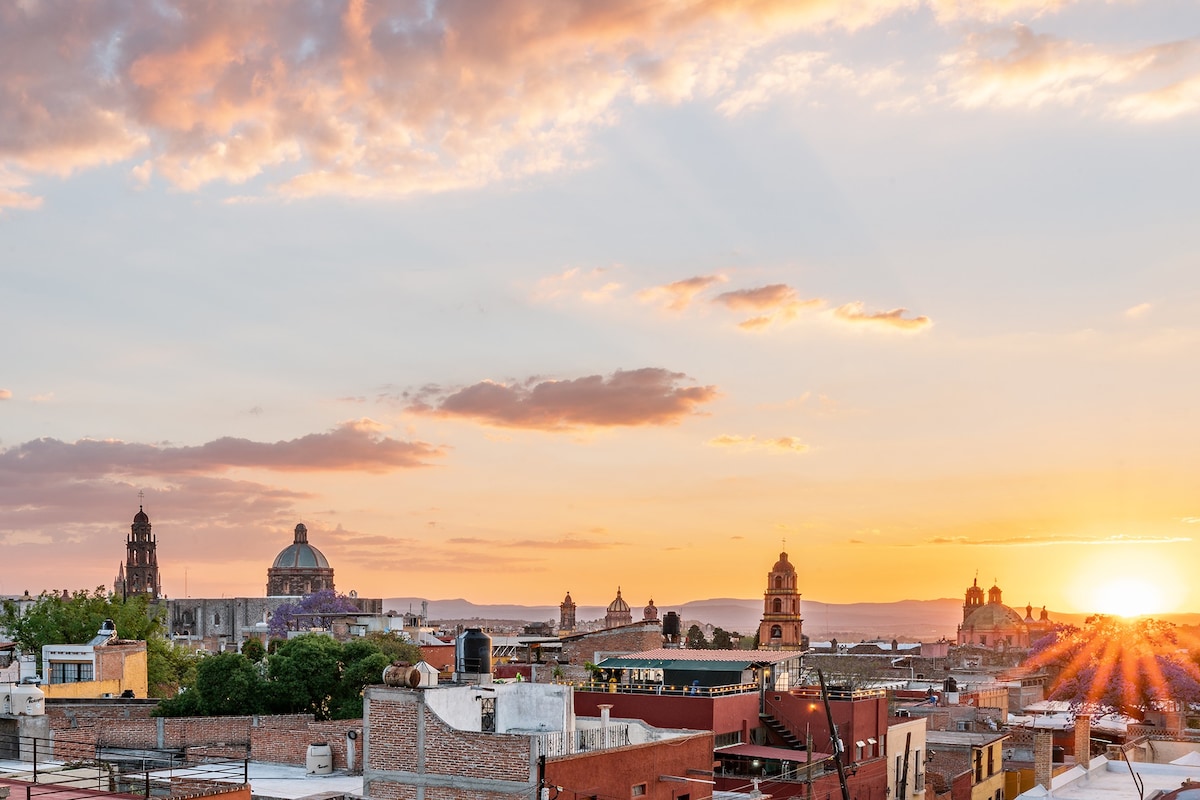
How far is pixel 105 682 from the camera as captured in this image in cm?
7331

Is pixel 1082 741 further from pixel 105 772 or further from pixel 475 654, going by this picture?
pixel 105 772

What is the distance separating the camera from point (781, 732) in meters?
47.0

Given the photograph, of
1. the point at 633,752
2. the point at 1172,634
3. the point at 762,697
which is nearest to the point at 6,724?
the point at 633,752

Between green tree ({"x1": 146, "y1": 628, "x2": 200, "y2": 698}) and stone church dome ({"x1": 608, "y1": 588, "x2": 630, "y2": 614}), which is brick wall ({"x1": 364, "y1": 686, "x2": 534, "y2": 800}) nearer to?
green tree ({"x1": 146, "y1": 628, "x2": 200, "y2": 698})

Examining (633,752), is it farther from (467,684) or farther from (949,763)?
(949,763)

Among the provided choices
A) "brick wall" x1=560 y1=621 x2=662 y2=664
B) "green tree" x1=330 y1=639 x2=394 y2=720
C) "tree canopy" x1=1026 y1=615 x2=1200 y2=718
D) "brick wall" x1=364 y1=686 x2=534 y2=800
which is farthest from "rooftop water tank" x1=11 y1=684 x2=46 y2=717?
"tree canopy" x1=1026 y1=615 x2=1200 y2=718

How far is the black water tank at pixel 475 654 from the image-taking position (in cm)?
3938

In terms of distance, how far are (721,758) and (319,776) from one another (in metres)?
13.5

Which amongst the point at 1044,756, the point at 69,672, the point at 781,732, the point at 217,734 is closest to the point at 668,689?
the point at 781,732

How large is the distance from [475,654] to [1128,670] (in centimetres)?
5986

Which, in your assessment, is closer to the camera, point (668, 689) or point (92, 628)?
point (668, 689)

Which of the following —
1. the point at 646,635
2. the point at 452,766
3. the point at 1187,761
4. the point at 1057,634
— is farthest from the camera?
the point at 1057,634


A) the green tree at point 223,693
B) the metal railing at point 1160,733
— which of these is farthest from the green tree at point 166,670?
the metal railing at point 1160,733

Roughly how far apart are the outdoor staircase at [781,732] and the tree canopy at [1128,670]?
43.4 m
